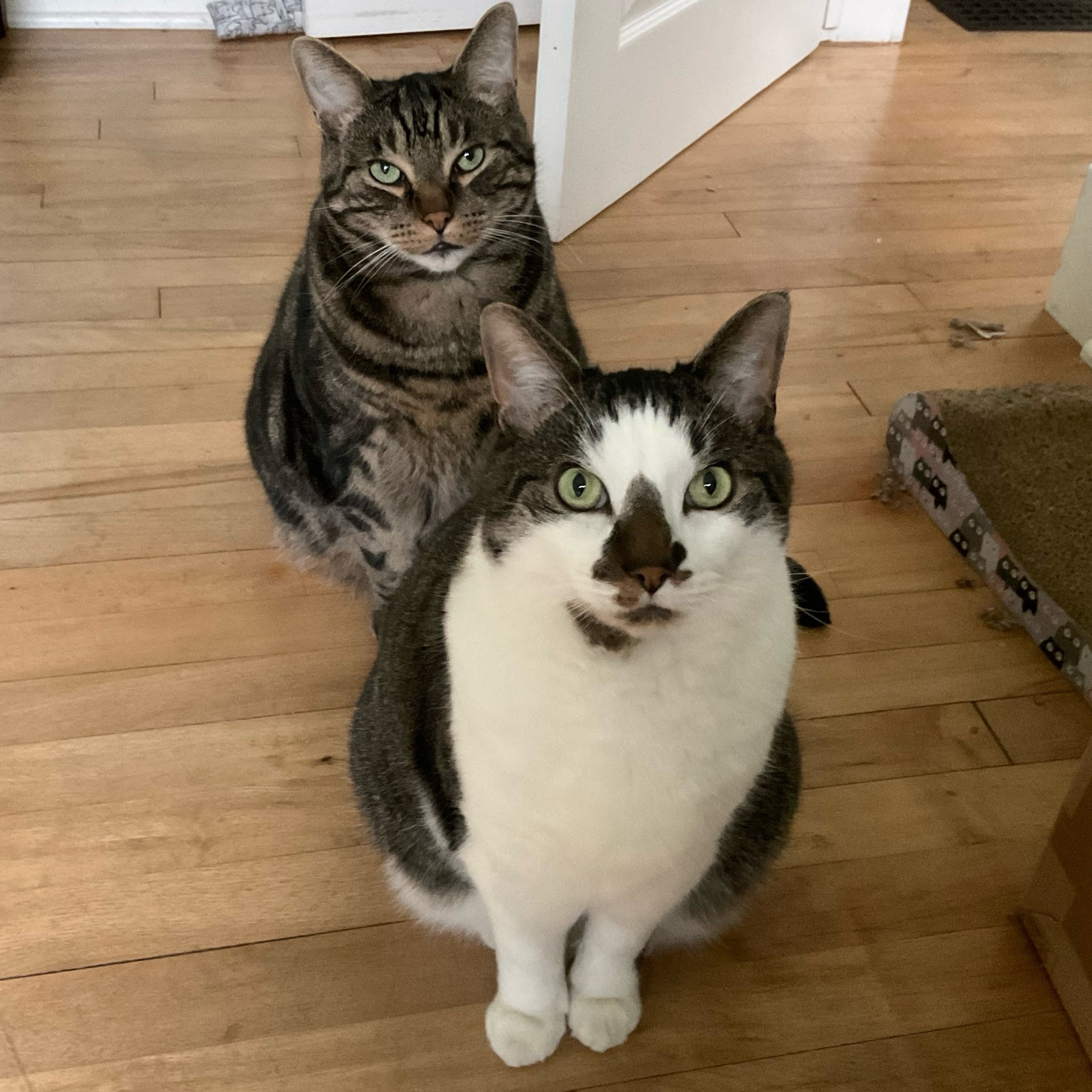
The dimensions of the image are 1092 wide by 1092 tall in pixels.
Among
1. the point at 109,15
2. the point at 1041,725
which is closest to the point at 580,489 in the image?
the point at 1041,725

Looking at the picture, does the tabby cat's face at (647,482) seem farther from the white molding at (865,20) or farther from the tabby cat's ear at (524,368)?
the white molding at (865,20)

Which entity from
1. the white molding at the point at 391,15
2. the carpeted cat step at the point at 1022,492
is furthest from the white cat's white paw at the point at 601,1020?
the white molding at the point at 391,15

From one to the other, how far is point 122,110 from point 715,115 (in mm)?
1419

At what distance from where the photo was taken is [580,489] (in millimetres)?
859

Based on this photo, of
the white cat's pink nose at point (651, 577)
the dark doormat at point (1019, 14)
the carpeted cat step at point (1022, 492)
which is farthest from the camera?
the dark doormat at point (1019, 14)

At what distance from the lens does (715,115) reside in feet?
9.07

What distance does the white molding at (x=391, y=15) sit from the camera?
294cm

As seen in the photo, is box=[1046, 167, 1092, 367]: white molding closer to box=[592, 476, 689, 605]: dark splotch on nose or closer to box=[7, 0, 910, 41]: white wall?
box=[7, 0, 910, 41]: white wall

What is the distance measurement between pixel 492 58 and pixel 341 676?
0.80 meters

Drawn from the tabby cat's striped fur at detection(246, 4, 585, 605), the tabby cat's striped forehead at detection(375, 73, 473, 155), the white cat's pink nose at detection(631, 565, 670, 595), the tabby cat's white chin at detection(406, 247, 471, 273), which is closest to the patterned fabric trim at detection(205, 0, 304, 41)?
the tabby cat's striped fur at detection(246, 4, 585, 605)

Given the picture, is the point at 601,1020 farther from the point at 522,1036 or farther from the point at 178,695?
the point at 178,695

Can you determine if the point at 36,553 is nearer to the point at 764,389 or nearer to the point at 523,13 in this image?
the point at 764,389

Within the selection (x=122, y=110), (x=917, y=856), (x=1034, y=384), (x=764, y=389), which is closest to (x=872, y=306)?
(x=1034, y=384)

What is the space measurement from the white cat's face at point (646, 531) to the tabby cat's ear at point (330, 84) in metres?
0.68
